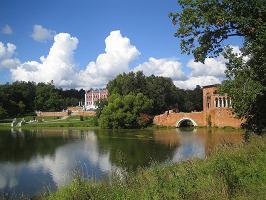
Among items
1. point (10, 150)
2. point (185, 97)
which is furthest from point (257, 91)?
point (185, 97)

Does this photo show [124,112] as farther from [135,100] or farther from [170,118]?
[170,118]

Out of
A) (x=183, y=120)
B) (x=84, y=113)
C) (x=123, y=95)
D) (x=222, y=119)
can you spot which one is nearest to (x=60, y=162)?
(x=222, y=119)

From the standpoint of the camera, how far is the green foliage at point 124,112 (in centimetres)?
5847

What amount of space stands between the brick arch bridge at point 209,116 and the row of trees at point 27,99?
118 ft

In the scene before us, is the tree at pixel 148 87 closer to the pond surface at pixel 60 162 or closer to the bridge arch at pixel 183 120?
the bridge arch at pixel 183 120

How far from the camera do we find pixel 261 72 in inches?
571

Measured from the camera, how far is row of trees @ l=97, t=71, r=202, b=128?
58750 millimetres

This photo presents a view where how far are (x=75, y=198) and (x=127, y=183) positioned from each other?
5.92ft

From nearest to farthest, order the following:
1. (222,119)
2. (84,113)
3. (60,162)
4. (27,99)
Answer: (60,162), (222,119), (84,113), (27,99)

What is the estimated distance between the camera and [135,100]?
59.6m

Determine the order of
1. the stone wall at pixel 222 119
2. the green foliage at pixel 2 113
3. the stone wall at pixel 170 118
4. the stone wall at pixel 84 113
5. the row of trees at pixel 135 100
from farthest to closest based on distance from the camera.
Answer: the stone wall at pixel 84 113
the green foliage at pixel 2 113
the stone wall at pixel 170 118
the row of trees at pixel 135 100
the stone wall at pixel 222 119

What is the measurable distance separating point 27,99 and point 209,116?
5348 centimetres

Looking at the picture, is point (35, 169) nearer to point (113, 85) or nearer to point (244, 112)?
point (244, 112)

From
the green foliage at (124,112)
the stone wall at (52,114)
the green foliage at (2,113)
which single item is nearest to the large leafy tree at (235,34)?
the green foliage at (124,112)
